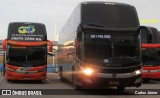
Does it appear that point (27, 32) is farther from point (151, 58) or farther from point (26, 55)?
point (151, 58)

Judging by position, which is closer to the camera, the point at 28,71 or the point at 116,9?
the point at 116,9

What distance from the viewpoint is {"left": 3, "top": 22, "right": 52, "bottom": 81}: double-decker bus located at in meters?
25.3

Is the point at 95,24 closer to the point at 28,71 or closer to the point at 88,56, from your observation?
the point at 88,56

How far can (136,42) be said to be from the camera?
57.1 ft

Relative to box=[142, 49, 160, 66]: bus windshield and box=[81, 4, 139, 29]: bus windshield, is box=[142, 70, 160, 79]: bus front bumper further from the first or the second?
box=[81, 4, 139, 29]: bus windshield

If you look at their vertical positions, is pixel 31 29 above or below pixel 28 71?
above

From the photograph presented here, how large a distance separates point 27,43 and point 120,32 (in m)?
9.92

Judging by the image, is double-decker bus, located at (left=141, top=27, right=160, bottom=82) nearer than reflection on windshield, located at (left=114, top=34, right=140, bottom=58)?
No

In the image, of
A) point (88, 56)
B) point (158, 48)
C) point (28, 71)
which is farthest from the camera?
point (158, 48)

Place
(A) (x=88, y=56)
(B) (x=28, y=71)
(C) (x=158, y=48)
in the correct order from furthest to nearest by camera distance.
→ (C) (x=158, y=48), (B) (x=28, y=71), (A) (x=88, y=56)

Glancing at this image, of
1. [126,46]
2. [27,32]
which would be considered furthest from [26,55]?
[126,46]

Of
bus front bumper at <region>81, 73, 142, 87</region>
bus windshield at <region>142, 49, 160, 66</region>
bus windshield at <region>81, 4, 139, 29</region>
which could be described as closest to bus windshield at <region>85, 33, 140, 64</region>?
bus windshield at <region>81, 4, 139, 29</region>

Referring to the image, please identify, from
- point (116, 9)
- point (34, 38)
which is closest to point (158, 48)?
point (34, 38)

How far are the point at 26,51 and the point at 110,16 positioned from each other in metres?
9.46
